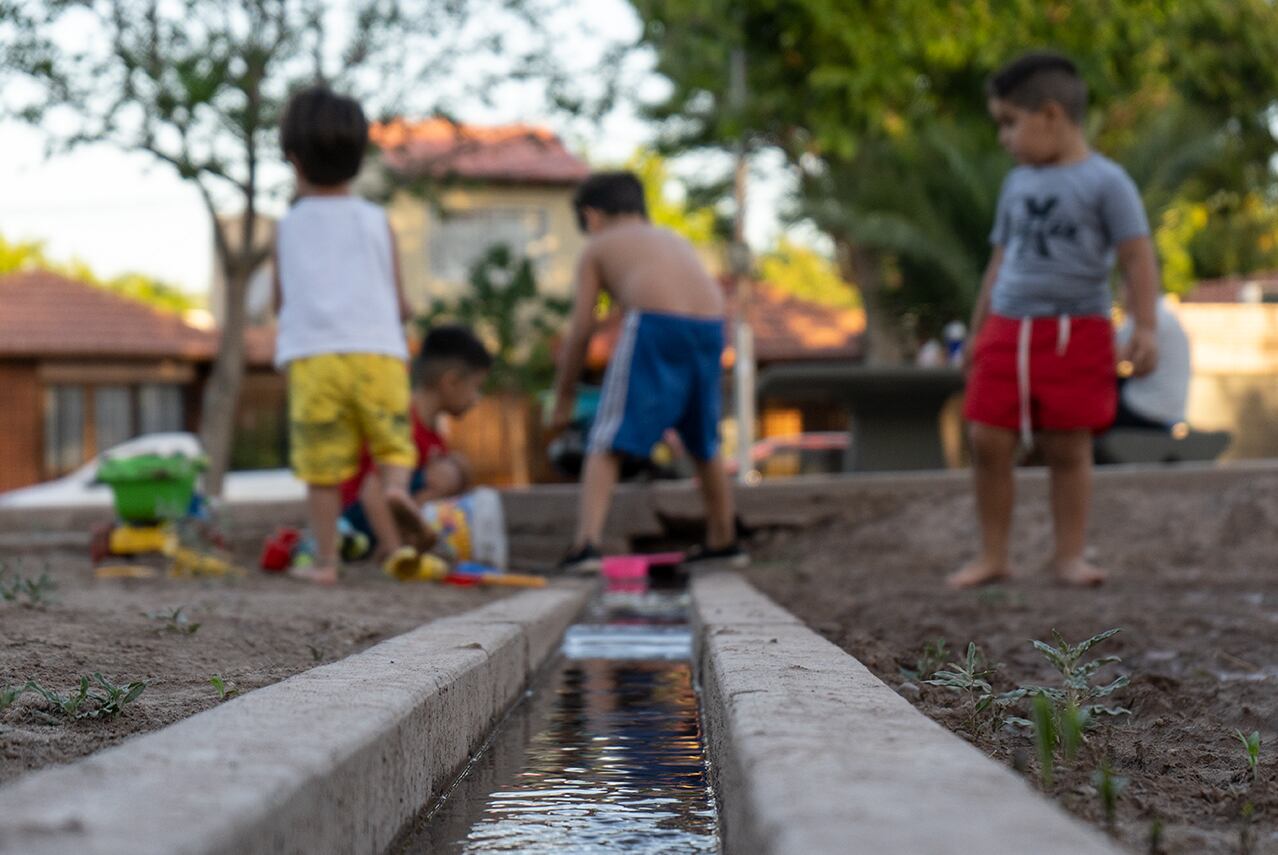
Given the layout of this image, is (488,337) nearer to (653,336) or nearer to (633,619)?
(653,336)

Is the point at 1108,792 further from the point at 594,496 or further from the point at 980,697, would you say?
the point at 594,496

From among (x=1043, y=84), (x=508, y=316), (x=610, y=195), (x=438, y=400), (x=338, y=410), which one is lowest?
(x=338, y=410)

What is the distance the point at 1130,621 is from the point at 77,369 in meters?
22.5

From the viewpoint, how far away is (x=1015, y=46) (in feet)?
62.3

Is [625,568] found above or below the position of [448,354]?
below

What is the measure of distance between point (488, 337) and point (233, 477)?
4.32 meters

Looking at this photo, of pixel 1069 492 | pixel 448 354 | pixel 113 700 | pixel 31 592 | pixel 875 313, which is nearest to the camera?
pixel 113 700

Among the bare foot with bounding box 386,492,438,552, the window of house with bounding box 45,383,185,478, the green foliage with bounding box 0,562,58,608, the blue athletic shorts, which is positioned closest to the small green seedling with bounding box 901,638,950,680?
the green foliage with bounding box 0,562,58,608

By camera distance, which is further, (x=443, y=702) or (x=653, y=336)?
(x=653, y=336)

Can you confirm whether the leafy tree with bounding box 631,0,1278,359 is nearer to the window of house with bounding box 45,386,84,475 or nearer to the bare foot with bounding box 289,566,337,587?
the window of house with bounding box 45,386,84,475

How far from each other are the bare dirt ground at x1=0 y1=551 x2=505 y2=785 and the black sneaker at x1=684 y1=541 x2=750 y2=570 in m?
1.64

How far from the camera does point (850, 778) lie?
143 cm

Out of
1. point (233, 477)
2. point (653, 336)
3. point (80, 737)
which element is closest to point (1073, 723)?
point (80, 737)

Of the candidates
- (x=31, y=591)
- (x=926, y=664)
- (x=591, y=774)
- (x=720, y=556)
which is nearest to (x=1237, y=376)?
(x=720, y=556)
